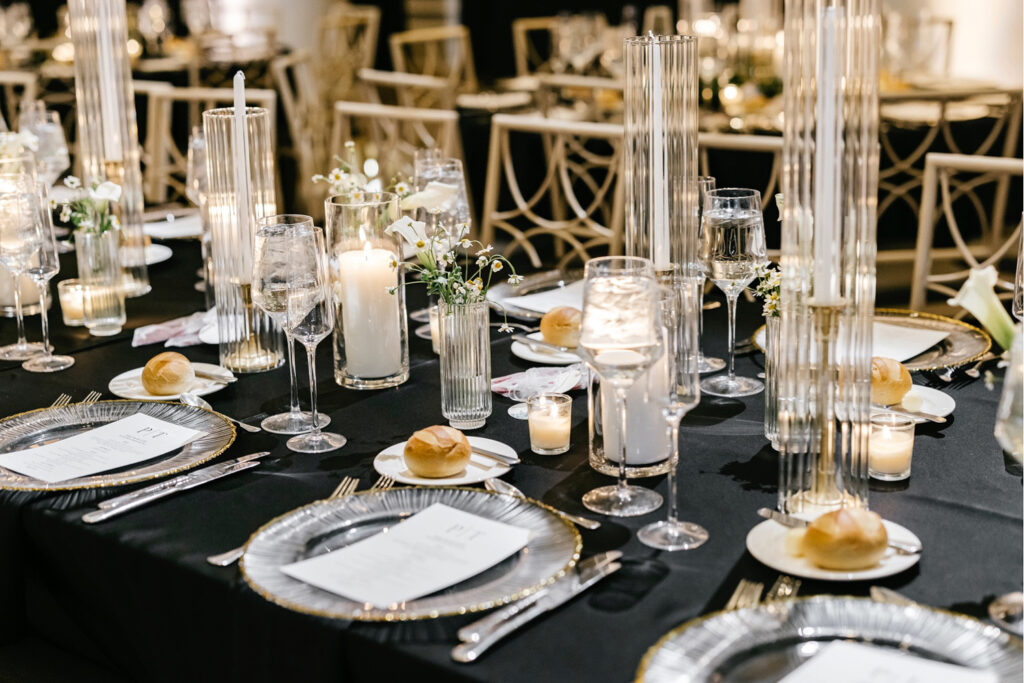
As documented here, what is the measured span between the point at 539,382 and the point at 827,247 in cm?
64

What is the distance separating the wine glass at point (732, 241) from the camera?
5.79 ft

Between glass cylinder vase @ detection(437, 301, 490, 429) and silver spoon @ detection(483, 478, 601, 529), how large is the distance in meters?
0.24

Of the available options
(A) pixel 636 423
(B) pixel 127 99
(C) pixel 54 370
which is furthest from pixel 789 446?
(B) pixel 127 99

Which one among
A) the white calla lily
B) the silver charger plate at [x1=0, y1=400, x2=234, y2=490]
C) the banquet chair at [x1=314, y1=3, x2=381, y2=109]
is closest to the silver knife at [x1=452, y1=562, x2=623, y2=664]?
the white calla lily

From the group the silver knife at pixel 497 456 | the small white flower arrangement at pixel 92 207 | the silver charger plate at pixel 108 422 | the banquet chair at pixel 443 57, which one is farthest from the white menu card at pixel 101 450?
the banquet chair at pixel 443 57

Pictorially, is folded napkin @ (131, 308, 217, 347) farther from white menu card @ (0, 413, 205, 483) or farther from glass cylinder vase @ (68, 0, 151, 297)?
white menu card @ (0, 413, 205, 483)

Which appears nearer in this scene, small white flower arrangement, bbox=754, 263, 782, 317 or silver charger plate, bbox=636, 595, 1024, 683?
silver charger plate, bbox=636, 595, 1024, 683

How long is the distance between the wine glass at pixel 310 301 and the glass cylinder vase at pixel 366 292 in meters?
0.20

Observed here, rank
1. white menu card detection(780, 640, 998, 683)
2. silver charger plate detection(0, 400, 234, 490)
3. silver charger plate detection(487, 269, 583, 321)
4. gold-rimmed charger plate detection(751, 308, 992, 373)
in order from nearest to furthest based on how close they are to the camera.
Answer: white menu card detection(780, 640, 998, 683) < silver charger plate detection(0, 400, 234, 490) < gold-rimmed charger plate detection(751, 308, 992, 373) < silver charger plate detection(487, 269, 583, 321)

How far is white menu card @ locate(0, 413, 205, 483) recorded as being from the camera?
1548 millimetres

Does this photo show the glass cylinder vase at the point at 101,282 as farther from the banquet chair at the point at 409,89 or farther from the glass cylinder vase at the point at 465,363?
the banquet chair at the point at 409,89

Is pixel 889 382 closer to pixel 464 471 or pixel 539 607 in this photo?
pixel 464 471

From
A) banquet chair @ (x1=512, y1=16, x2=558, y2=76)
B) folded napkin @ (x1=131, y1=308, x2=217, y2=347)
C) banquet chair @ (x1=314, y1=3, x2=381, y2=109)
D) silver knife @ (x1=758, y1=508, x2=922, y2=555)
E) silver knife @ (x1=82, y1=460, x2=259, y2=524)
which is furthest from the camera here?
banquet chair @ (x1=314, y1=3, x2=381, y2=109)

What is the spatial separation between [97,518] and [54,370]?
0.69 meters
